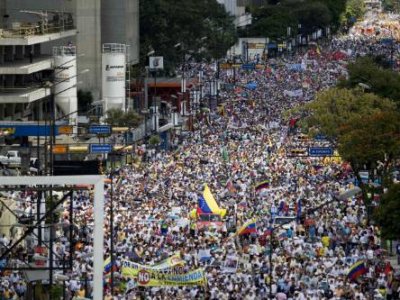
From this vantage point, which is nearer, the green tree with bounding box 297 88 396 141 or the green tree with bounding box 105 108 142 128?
the green tree with bounding box 297 88 396 141

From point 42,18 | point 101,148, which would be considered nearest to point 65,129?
point 101,148

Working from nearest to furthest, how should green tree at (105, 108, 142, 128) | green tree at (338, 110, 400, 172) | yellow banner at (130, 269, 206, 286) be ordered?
yellow banner at (130, 269, 206, 286) → green tree at (338, 110, 400, 172) → green tree at (105, 108, 142, 128)

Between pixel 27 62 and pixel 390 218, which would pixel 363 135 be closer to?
pixel 390 218

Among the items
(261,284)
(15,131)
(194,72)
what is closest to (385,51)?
(194,72)

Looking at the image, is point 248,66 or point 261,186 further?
point 248,66

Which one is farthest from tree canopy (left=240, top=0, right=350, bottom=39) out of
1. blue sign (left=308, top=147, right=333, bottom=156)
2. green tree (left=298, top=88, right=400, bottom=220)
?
blue sign (left=308, top=147, right=333, bottom=156)

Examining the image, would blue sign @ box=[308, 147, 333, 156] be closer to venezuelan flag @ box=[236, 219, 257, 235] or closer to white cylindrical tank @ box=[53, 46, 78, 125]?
venezuelan flag @ box=[236, 219, 257, 235]
